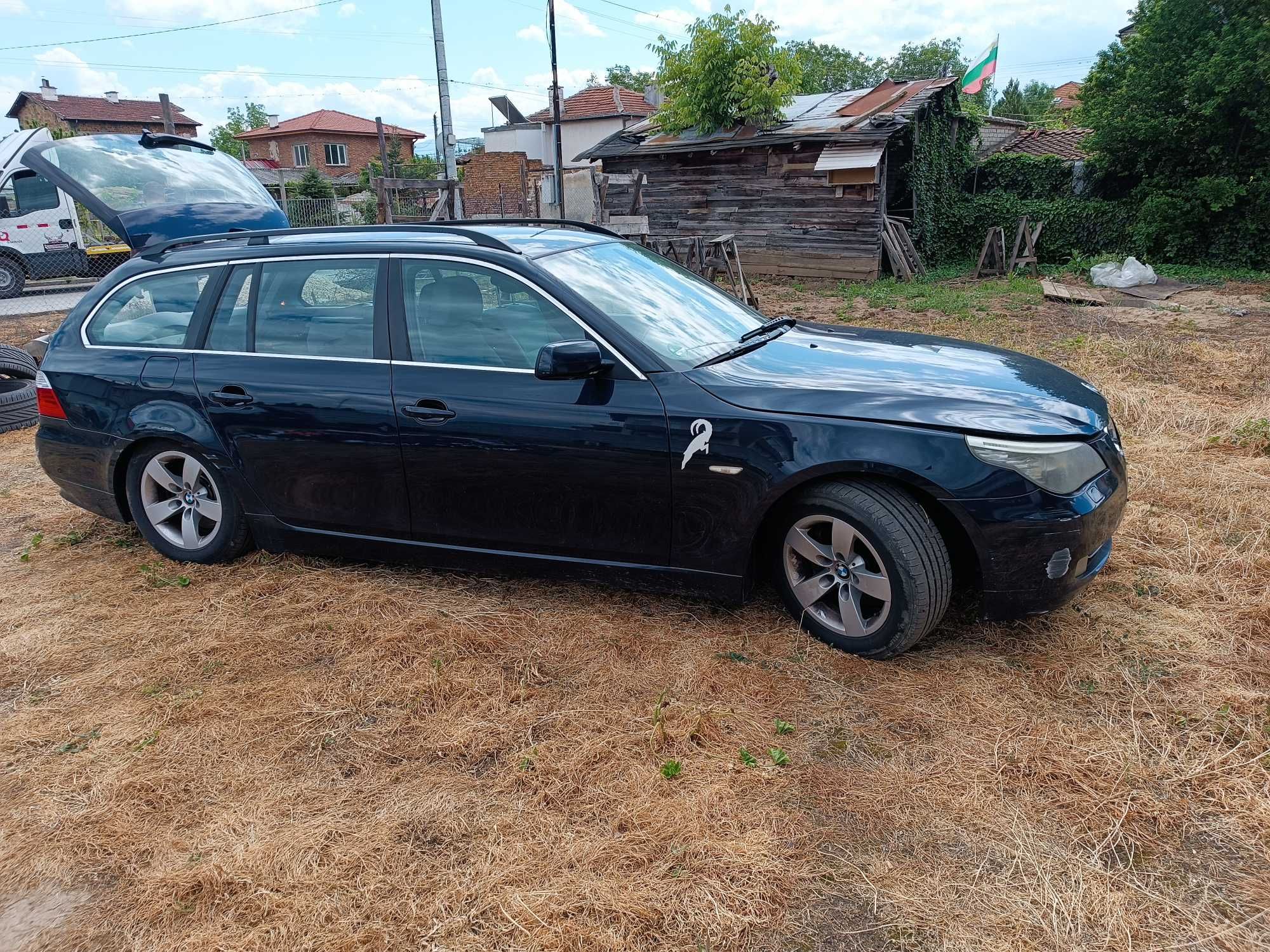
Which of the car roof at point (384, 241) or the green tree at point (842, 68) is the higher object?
the green tree at point (842, 68)

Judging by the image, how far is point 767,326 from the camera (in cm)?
414

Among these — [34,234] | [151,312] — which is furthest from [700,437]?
[34,234]

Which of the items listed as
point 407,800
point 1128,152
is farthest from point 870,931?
point 1128,152

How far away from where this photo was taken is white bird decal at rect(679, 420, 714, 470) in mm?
3217

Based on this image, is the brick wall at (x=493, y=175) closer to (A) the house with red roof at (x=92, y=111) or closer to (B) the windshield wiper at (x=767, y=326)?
(A) the house with red roof at (x=92, y=111)

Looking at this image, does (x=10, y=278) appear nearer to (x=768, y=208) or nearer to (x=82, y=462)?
(x=82, y=462)

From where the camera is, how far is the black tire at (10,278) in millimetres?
15727

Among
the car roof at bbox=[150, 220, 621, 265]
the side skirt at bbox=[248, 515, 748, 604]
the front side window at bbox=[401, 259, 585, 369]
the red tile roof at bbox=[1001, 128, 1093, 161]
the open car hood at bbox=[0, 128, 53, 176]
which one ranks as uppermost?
the red tile roof at bbox=[1001, 128, 1093, 161]

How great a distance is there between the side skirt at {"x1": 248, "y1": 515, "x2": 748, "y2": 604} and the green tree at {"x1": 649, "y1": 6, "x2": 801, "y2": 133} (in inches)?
648

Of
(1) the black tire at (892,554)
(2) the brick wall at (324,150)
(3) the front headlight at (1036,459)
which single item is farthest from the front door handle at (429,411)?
(2) the brick wall at (324,150)

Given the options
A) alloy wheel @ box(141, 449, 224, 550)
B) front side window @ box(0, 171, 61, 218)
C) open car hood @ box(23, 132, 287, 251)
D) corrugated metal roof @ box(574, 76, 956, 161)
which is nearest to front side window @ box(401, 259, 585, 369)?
alloy wheel @ box(141, 449, 224, 550)

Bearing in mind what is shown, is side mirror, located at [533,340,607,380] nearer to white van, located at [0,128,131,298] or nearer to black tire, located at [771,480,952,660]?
black tire, located at [771,480,952,660]

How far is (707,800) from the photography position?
2.57 m

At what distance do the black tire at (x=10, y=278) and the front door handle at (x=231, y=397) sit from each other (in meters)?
15.4
